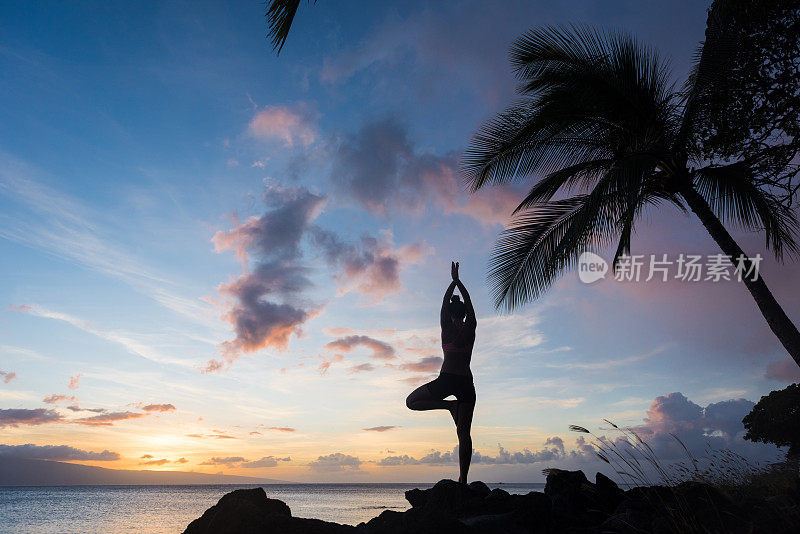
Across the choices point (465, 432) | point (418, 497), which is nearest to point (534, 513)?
point (465, 432)

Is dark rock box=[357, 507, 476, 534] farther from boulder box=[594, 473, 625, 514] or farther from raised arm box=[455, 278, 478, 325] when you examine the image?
raised arm box=[455, 278, 478, 325]

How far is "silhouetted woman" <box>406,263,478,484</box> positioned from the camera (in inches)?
263

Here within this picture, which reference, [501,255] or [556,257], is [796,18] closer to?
[556,257]

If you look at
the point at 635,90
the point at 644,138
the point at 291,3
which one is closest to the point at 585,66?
the point at 635,90

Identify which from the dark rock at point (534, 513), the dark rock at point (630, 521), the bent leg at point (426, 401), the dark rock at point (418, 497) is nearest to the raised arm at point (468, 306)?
the bent leg at point (426, 401)

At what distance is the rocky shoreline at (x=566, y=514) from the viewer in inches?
159

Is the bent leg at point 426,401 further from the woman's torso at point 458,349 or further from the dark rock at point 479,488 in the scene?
the dark rock at point 479,488

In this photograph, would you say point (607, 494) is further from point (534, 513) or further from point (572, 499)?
point (534, 513)

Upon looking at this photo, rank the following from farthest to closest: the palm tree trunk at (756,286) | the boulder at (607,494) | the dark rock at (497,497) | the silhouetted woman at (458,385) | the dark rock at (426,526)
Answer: the palm tree trunk at (756,286), the silhouetted woman at (458,385), the dark rock at (497,497), the boulder at (607,494), the dark rock at (426,526)

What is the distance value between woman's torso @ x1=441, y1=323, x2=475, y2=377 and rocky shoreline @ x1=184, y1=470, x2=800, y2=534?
1.63 metres

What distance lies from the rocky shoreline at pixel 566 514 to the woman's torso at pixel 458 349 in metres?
1.63

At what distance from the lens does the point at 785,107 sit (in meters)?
9.02

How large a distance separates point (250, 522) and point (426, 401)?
292cm

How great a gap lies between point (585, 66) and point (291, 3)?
7168 millimetres
